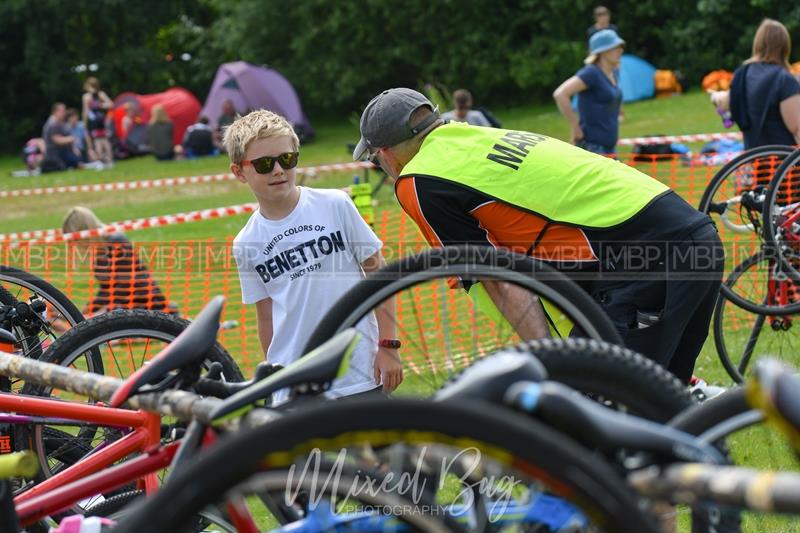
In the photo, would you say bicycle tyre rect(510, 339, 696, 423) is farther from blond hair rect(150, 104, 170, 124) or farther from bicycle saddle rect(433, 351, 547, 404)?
blond hair rect(150, 104, 170, 124)

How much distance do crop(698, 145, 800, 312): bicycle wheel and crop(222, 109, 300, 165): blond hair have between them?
107 inches

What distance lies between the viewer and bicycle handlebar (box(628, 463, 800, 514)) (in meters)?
1.51

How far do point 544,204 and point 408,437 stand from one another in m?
2.06

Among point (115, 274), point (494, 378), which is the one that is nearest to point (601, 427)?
point (494, 378)

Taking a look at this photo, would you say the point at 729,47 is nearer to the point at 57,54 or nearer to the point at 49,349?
the point at 57,54

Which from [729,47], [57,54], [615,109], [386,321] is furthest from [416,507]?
[57,54]

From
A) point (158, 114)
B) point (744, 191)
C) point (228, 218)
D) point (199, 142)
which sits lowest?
point (228, 218)

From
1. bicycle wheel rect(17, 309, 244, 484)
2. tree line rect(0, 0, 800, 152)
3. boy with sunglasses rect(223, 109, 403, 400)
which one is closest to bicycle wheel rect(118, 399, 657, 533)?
bicycle wheel rect(17, 309, 244, 484)

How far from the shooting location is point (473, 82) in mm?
30484

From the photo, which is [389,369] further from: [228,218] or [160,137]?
[160,137]

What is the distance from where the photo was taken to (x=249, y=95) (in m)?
27.2

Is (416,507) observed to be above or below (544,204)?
below

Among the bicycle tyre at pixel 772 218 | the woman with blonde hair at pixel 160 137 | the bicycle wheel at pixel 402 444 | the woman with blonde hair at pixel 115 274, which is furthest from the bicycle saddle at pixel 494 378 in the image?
the woman with blonde hair at pixel 160 137

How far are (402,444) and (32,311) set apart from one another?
120 inches
